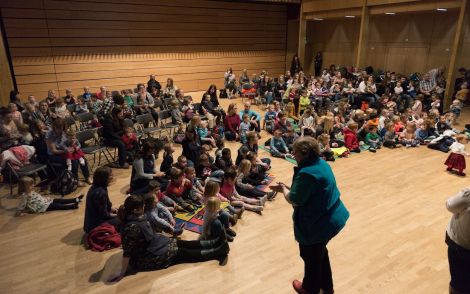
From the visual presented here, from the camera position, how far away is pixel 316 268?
286 centimetres

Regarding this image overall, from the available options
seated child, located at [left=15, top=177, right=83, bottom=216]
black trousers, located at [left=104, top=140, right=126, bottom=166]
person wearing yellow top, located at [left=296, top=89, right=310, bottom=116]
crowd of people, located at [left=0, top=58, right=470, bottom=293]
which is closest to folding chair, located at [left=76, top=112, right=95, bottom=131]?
crowd of people, located at [left=0, top=58, right=470, bottom=293]

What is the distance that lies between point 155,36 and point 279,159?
8651 mm

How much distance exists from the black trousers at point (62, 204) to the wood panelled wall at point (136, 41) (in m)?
7.71

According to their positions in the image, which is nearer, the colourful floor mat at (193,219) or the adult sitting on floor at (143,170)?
the colourful floor mat at (193,219)

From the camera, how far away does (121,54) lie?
12.6m

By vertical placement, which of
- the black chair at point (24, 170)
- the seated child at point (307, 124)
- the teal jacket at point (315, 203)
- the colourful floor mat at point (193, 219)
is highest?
the teal jacket at point (315, 203)

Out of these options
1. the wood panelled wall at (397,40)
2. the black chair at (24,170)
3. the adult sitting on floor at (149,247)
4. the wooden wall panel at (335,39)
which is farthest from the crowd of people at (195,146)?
the wooden wall panel at (335,39)

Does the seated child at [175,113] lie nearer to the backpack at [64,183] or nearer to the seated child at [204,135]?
the seated child at [204,135]

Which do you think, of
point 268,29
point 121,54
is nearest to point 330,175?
point 121,54

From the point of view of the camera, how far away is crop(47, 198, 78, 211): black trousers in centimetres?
508

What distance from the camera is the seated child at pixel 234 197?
500cm

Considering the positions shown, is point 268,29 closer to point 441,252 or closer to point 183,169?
point 183,169

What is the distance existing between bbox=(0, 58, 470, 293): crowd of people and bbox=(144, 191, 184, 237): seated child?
1 centimetres

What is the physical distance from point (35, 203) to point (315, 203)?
4411 mm
